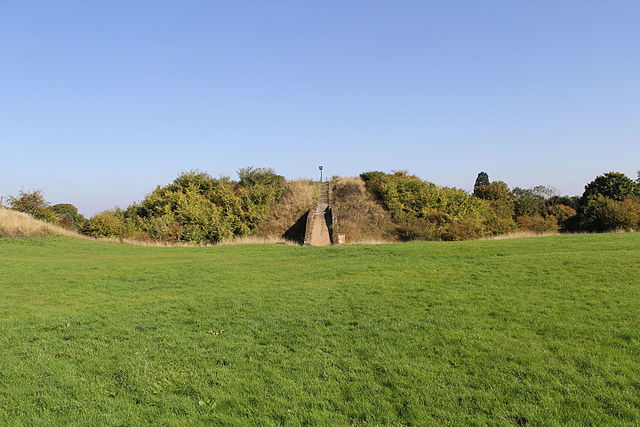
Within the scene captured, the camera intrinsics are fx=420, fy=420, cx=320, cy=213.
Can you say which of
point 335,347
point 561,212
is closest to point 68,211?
point 335,347

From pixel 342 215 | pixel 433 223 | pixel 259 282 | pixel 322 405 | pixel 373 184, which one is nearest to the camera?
pixel 322 405

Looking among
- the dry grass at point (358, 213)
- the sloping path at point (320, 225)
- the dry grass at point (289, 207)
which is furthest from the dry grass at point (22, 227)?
the dry grass at point (358, 213)

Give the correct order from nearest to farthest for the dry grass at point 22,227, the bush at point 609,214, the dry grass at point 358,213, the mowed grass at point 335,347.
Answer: the mowed grass at point 335,347
the dry grass at point 22,227
the bush at point 609,214
the dry grass at point 358,213

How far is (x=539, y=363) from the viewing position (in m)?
5.55

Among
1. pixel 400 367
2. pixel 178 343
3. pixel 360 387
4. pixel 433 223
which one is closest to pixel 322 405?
pixel 360 387

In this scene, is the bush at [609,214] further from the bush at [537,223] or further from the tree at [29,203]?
the tree at [29,203]

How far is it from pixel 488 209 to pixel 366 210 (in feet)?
34.6

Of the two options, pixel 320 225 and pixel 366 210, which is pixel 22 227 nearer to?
pixel 320 225

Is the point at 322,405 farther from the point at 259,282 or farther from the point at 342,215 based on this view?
the point at 342,215

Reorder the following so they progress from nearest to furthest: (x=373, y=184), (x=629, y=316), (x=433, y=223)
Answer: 1. (x=629, y=316)
2. (x=433, y=223)
3. (x=373, y=184)

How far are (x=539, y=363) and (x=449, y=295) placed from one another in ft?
12.6

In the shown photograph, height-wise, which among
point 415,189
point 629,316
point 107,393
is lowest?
point 107,393

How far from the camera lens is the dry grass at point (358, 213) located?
29.5 meters

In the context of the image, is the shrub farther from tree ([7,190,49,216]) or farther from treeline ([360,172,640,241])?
tree ([7,190,49,216])
